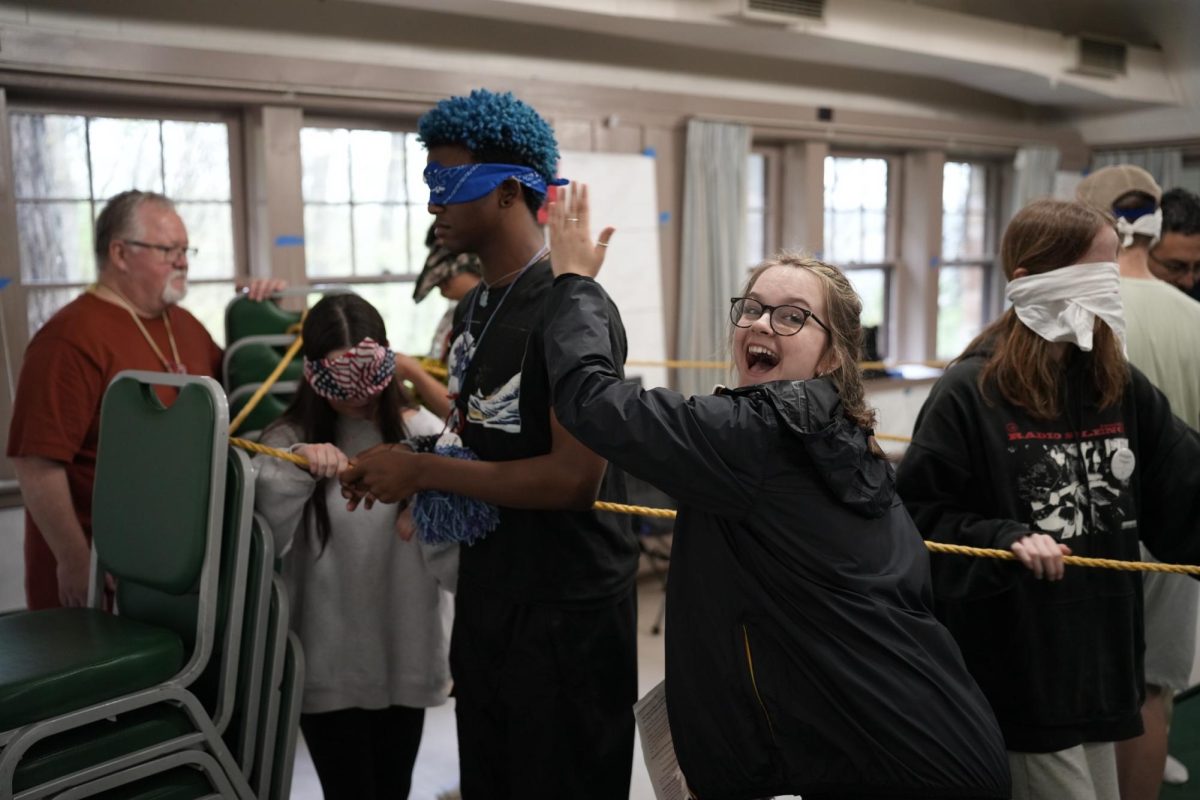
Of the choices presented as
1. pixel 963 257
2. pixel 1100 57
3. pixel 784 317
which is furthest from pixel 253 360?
pixel 1100 57

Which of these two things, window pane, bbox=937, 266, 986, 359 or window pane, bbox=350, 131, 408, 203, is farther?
window pane, bbox=937, 266, 986, 359

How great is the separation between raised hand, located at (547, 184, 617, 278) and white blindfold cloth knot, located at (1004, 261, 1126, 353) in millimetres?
858

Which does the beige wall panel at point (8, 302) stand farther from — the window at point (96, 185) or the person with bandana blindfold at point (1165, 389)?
the person with bandana blindfold at point (1165, 389)

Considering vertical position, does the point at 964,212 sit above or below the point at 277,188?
above

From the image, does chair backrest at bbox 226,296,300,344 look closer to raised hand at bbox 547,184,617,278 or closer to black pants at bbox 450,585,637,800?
black pants at bbox 450,585,637,800

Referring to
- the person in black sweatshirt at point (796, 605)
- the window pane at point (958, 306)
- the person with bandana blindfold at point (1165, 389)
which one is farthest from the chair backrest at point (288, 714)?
the window pane at point (958, 306)

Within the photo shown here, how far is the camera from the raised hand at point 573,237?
1688mm

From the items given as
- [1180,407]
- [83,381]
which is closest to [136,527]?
[83,381]

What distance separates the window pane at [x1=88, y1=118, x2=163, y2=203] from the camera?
4.10m

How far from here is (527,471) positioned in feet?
5.84

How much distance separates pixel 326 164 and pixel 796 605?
3.84 m

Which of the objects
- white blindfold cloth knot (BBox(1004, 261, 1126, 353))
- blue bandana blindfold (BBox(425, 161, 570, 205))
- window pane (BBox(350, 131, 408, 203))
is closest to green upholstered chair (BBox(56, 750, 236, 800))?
blue bandana blindfold (BBox(425, 161, 570, 205))

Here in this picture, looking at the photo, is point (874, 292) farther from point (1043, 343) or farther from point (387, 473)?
point (387, 473)

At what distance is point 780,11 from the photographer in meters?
5.19
